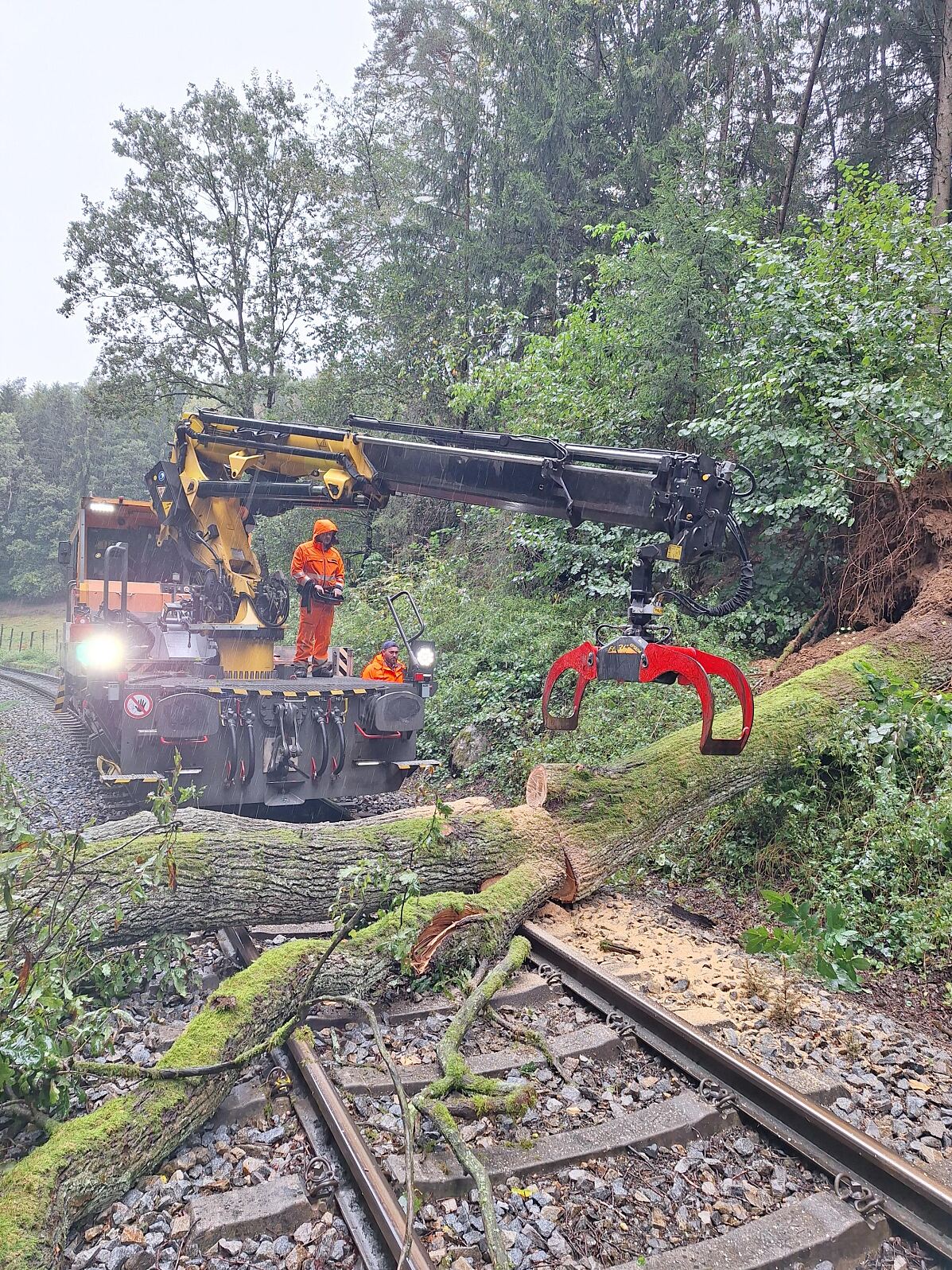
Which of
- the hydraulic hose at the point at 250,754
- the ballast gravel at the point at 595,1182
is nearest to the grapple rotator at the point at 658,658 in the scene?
the ballast gravel at the point at 595,1182

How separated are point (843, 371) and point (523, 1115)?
725cm

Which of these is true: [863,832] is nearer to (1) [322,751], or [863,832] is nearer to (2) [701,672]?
(2) [701,672]

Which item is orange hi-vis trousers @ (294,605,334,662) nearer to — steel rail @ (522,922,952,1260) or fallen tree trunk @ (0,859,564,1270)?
fallen tree trunk @ (0,859,564,1270)

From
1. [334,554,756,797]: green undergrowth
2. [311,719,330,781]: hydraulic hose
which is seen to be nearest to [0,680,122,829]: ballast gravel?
[311,719,330,781]: hydraulic hose

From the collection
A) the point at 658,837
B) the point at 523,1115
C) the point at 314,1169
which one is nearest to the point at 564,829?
the point at 658,837

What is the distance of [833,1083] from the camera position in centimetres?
326

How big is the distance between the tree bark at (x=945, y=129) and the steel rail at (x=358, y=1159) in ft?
41.0

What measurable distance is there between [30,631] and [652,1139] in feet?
124

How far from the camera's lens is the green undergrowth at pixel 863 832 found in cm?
466

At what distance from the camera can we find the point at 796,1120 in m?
2.96

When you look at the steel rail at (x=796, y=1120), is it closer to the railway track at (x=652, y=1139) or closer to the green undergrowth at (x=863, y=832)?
the railway track at (x=652, y=1139)

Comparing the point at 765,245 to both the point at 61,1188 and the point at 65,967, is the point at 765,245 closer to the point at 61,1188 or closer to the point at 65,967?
the point at 65,967

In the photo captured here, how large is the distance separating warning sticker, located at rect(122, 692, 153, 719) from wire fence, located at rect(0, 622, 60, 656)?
24.2 metres

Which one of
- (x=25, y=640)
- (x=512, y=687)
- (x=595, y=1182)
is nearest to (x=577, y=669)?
(x=595, y=1182)
